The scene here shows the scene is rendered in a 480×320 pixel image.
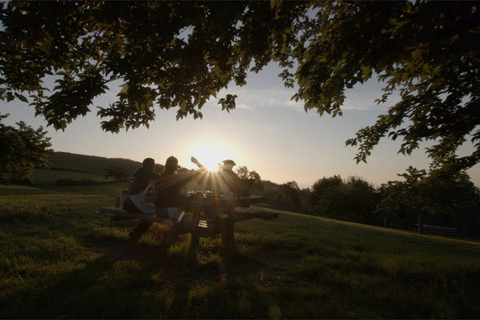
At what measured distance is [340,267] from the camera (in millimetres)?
4867

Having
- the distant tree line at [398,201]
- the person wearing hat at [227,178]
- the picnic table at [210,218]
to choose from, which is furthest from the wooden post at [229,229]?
the distant tree line at [398,201]

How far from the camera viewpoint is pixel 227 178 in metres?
6.75

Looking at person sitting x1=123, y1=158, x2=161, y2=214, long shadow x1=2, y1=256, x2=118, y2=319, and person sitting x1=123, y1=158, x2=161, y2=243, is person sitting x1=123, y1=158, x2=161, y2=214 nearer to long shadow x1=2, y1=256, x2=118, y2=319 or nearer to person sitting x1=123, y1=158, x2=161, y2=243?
person sitting x1=123, y1=158, x2=161, y2=243

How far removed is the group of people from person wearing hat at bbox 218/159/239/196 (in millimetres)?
654

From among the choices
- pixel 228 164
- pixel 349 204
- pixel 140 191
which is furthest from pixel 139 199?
pixel 349 204

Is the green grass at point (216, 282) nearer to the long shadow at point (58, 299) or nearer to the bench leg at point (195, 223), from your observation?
the long shadow at point (58, 299)

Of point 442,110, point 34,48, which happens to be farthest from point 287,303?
point 442,110

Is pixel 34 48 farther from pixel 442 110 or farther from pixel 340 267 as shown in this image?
pixel 442 110

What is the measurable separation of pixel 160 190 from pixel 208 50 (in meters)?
3.49

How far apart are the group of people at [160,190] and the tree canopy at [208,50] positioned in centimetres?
147

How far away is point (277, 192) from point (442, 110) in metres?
54.8

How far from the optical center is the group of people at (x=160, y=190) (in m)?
5.85

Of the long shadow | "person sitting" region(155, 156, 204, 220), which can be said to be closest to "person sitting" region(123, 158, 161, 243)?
"person sitting" region(155, 156, 204, 220)

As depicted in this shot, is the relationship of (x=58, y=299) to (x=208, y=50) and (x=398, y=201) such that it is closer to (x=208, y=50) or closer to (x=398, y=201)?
(x=208, y=50)
